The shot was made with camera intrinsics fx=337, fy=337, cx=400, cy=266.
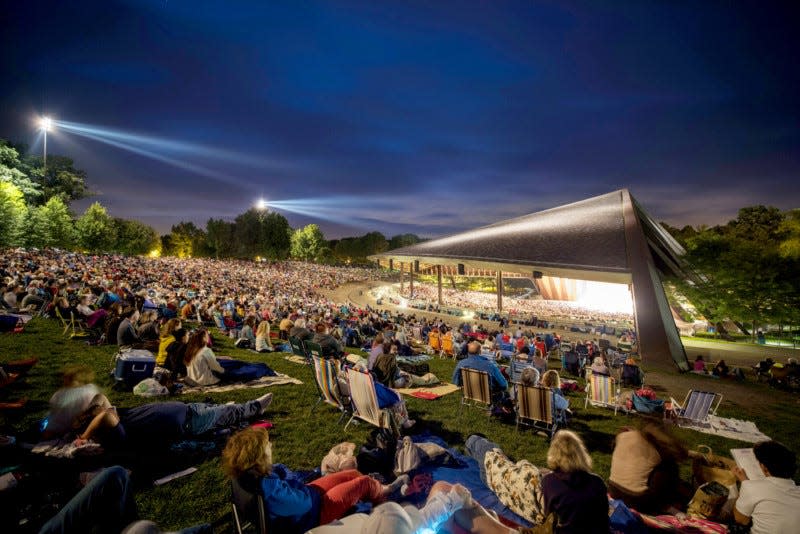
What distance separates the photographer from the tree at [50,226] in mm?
39156

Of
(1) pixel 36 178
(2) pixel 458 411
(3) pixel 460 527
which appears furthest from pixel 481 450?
(1) pixel 36 178

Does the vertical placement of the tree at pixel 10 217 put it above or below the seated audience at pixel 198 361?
above

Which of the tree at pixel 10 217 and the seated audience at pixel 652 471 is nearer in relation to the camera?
→ the seated audience at pixel 652 471

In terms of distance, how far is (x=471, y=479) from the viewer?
12.4ft

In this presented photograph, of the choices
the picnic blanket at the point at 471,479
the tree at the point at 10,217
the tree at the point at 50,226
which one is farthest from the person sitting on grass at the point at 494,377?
the tree at the point at 50,226

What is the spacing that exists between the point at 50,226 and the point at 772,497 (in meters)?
61.9

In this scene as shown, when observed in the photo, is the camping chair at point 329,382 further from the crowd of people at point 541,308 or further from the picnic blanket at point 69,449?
the crowd of people at point 541,308

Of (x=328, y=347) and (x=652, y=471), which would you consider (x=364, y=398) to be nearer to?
(x=652, y=471)

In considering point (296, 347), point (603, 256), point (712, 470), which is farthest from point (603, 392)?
point (296, 347)

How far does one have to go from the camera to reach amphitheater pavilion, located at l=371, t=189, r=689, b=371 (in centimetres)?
841

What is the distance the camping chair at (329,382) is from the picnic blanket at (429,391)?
1784 mm

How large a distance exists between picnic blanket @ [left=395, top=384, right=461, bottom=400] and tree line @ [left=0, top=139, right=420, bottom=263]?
47.9 meters

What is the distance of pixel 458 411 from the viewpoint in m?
6.04

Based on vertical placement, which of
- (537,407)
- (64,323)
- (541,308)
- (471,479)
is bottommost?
(541,308)
